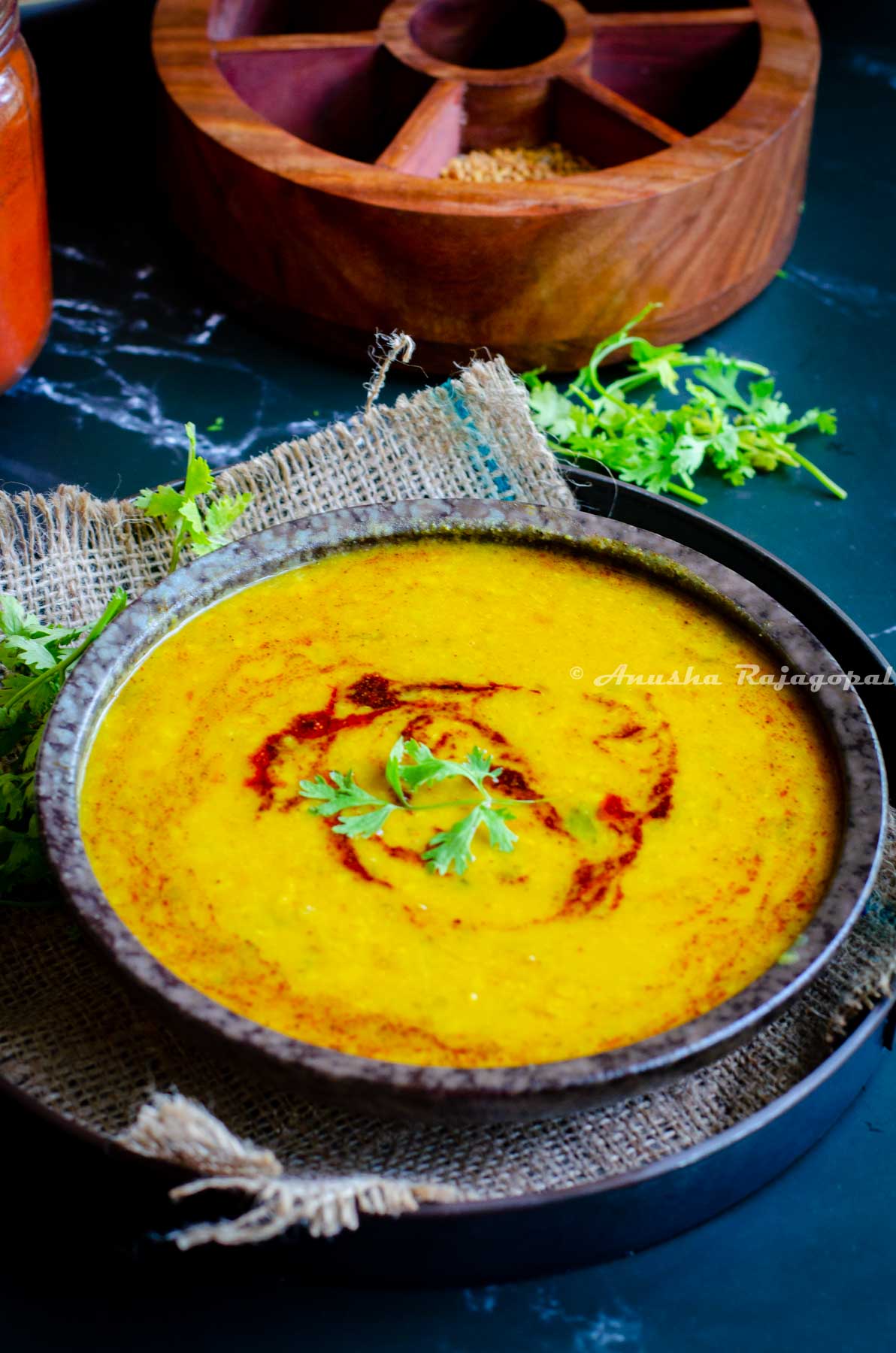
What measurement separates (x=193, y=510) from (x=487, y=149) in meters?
1.59

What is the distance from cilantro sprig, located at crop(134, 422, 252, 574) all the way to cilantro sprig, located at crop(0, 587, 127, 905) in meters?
0.16

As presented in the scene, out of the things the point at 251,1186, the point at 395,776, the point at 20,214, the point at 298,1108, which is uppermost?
the point at 20,214

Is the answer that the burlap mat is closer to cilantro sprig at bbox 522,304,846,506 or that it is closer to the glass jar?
cilantro sprig at bbox 522,304,846,506

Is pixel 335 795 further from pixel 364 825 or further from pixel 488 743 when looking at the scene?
pixel 488 743

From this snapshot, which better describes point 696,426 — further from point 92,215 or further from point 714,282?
point 92,215

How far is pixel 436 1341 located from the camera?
1610 millimetres

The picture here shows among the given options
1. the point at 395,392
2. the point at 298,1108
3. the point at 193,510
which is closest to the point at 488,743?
the point at 298,1108

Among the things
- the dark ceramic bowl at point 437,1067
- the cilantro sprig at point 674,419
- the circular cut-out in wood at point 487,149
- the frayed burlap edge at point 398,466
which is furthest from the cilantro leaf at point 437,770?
the circular cut-out in wood at point 487,149

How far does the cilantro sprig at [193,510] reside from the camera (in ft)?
7.48

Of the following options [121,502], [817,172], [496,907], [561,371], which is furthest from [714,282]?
[496,907]

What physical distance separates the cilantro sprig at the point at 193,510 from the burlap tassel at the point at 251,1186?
1047 millimetres

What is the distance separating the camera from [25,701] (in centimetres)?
208

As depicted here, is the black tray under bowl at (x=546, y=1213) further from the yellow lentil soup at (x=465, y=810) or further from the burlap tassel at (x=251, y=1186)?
the yellow lentil soup at (x=465, y=810)

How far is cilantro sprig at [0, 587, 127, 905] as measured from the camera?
6.35 feet
